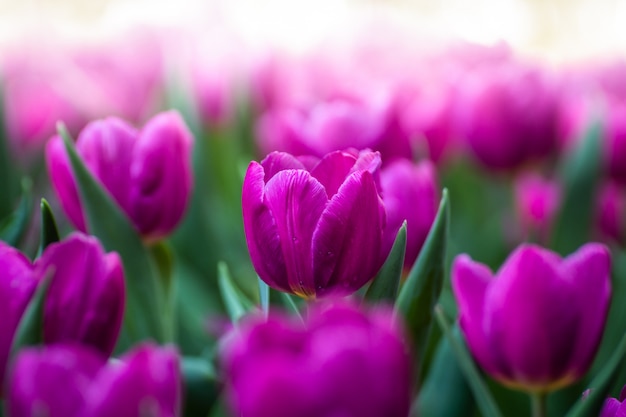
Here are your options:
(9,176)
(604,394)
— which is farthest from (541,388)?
(9,176)

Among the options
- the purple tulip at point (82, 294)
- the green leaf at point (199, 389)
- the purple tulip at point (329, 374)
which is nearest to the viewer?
the purple tulip at point (329, 374)

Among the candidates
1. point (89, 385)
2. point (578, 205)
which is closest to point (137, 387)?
point (89, 385)

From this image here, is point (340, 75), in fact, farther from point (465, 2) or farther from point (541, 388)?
point (465, 2)

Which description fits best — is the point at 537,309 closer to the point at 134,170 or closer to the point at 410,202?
the point at 410,202

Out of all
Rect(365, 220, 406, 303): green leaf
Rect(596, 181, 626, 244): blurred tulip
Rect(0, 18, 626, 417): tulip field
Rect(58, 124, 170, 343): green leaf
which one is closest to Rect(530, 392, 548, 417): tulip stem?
Rect(0, 18, 626, 417): tulip field

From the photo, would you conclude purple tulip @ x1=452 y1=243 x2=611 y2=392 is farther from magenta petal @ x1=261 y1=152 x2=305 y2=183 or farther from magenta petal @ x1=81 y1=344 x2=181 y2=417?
magenta petal @ x1=81 y1=344 x2=181 y2=417

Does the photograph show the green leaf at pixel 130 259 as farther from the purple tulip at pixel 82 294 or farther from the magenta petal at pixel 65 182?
the purple tulip at pixel 82 294

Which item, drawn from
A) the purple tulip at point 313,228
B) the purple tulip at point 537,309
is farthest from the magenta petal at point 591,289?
the purple tulip at point 313,228

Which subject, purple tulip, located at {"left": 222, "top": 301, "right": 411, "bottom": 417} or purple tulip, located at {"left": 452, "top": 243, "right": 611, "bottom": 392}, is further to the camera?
purple tulip, located at {"left": 452, "top": 243, "right": 611, "bottom": 392}
